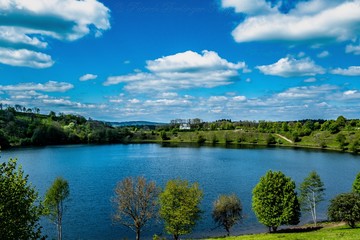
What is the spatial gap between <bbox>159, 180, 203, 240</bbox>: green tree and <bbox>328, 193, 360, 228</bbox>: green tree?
20727 mm

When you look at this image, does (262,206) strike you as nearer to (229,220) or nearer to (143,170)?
(229,220)

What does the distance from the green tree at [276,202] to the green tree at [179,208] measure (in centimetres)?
1120

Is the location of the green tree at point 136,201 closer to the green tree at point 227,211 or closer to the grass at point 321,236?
the green tree at point 227,211

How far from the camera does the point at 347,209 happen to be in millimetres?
44531

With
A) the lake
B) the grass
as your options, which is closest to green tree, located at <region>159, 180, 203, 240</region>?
the lake

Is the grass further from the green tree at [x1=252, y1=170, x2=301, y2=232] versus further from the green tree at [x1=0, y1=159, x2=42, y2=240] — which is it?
the green tree at [x1=0, y1=159, x2=42, y2=240]

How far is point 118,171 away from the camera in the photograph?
12031 centimetres

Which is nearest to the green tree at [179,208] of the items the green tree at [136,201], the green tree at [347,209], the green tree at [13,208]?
the green tree at [136,201]

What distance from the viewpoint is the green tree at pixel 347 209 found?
144 ft

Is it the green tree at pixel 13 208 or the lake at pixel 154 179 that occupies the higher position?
the green tree at pixel 13 208

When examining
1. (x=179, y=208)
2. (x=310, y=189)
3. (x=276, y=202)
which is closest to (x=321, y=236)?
(x=276, y=202)

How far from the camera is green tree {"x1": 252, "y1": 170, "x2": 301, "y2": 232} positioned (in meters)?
53.0

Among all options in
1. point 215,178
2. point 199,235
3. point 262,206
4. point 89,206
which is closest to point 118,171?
point 215,178

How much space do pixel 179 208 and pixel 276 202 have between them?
16.8 metres
